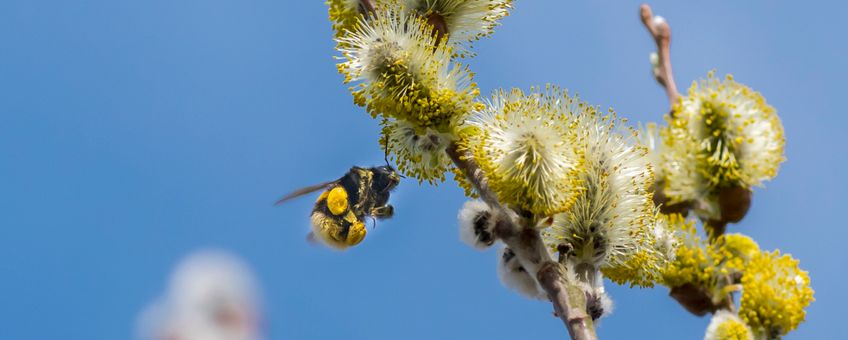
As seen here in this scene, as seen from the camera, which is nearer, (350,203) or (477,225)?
(477,225)

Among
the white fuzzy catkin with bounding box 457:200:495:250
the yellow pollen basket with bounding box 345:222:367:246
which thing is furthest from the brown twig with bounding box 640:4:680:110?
the yellow pollen basket with bounding box 345:222:367:246

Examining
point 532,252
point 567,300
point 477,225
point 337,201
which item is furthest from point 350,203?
point 567,300

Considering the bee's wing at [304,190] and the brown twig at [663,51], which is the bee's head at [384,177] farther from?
the brown twig at [663,51]

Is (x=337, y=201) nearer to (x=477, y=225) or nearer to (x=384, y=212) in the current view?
(x=384, y=212)

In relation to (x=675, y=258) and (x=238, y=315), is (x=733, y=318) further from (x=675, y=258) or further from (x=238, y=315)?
(x=238, y=315)

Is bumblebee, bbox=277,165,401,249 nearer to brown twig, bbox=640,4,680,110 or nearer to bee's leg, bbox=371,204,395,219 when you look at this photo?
bee's leg, bbox=371,204,395,219
